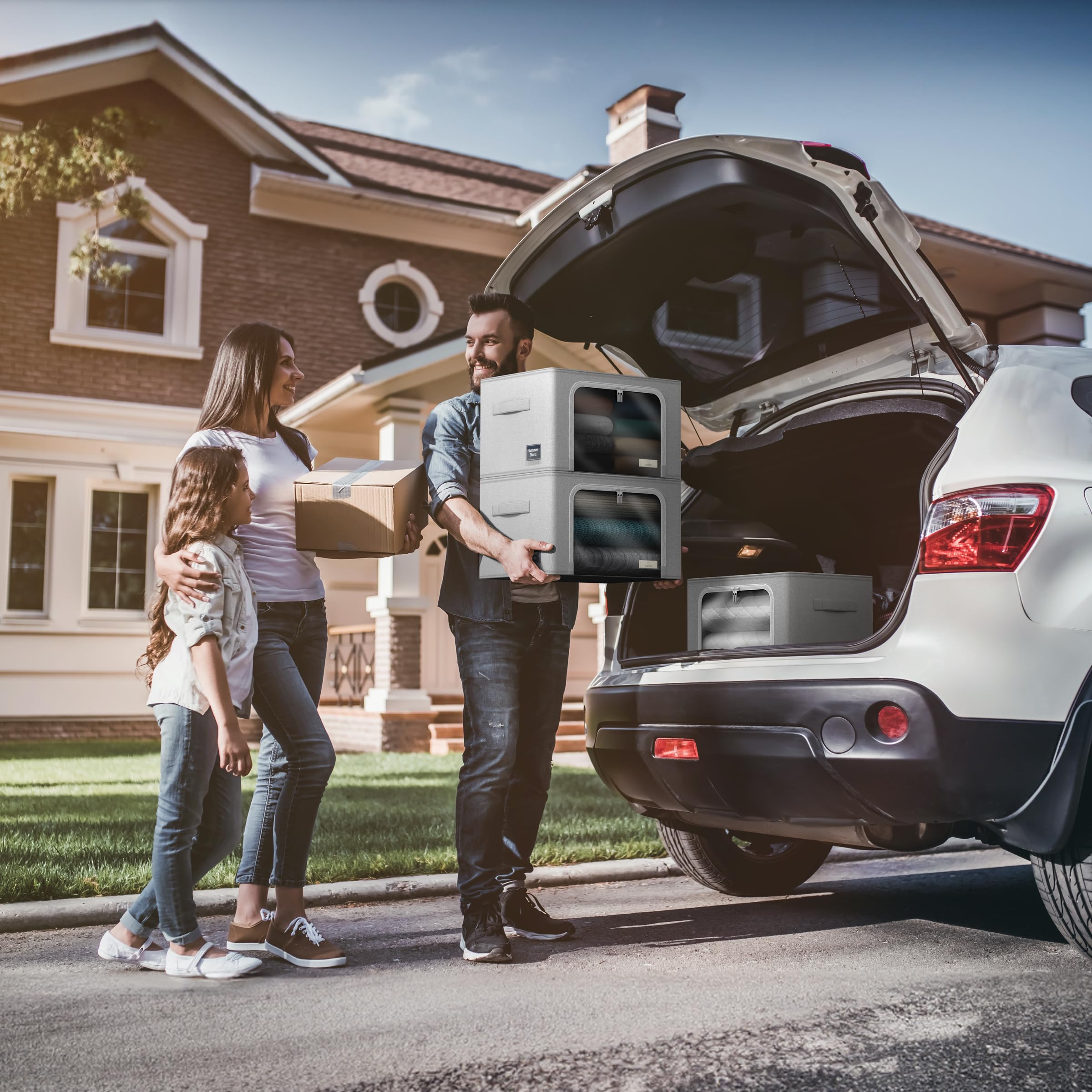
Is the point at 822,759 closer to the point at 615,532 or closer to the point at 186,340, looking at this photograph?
the point at 615,532

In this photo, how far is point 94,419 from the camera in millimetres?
14164

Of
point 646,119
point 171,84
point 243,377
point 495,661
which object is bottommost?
point 495,661

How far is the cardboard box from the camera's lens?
3879 millimetres

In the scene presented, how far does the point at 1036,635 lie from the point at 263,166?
543 inches

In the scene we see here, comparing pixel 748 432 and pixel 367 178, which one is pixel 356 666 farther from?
pixel 748 432

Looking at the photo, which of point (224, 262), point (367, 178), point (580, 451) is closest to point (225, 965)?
point (580, 451)

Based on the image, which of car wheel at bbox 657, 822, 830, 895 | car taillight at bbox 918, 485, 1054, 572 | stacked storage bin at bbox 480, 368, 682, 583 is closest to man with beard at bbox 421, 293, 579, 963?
stacked storage bin at bbox 480, 368, 682, 583

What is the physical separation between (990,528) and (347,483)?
195 cm

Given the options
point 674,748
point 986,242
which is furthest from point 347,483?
point 986,242

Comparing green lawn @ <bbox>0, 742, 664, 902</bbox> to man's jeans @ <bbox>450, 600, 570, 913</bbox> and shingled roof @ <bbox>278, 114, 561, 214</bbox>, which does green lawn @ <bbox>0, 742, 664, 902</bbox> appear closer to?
man's jeans @ <bbox>450, 600, 570, 913</bbox>

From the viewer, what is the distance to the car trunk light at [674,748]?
3.82 meters

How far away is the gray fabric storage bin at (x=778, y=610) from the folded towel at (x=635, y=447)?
0.58m

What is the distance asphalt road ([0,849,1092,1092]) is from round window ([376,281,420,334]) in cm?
1216

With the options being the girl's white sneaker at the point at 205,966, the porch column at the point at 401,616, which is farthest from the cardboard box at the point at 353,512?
the porch column at the point at 401,616
